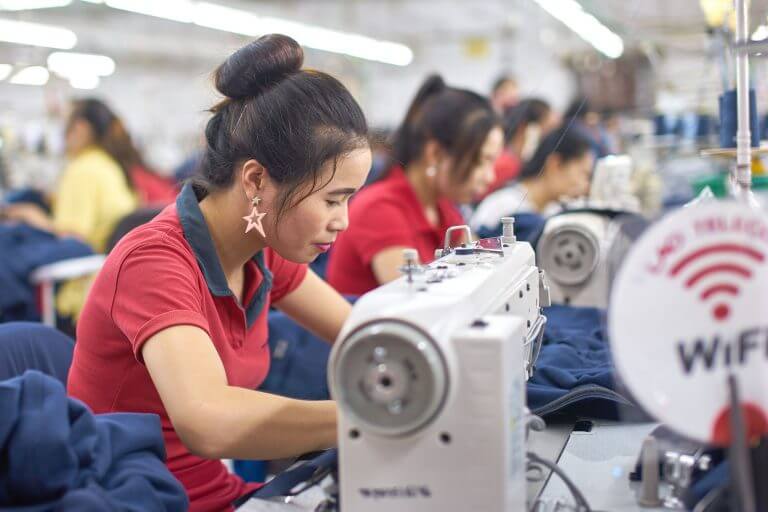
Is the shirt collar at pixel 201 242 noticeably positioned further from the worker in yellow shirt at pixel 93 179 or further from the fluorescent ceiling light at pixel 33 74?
the fluorescent ceiling light at pixel 33 74

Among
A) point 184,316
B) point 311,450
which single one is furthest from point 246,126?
point 311,450

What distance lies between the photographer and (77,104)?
3.81 metres

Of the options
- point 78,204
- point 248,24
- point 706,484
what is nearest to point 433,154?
A: point 706,484

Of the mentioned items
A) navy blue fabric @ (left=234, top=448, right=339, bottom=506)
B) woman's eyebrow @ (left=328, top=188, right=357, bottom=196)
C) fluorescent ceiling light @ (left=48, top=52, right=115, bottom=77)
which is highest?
fluorescent ceiling light @ (left=48, top=52, right=115, bottom=77)

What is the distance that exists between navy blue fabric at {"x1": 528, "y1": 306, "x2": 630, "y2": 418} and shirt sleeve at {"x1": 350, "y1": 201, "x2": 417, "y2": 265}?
77 cm

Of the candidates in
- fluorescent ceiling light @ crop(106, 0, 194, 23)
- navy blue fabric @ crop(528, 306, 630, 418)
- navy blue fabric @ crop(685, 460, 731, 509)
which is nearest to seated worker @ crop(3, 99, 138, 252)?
fluorescent ceiling light @ crop(106, 0, 194, 23)

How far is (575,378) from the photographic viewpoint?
1220 millimetres

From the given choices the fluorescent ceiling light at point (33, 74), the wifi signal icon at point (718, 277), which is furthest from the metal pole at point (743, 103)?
the fluorescent ceiling light at point (33, 74)

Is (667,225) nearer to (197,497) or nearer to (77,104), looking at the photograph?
(197,497)

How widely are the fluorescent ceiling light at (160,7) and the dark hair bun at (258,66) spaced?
15.1 feet

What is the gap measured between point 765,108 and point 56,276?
2.62 meters

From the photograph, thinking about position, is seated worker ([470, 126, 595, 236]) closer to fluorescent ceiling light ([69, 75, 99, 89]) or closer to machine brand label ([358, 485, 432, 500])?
machine brand label ([358, 485, 432, 500])

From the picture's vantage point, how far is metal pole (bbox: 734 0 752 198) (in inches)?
44.8

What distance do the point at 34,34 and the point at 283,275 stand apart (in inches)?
250
